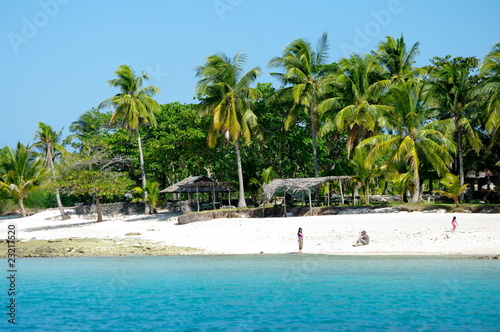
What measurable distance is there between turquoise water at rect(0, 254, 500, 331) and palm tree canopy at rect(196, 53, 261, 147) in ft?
49.9

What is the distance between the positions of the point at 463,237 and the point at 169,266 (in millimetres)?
11773

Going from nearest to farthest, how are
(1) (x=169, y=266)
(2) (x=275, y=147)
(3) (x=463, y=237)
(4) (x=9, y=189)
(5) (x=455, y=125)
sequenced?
(1) (x=169, y=266)
(3) (x=463, y=237)
(5) (x=455, y=125)
(2) (x=275, y=147)
(4) (x=9, y=189)

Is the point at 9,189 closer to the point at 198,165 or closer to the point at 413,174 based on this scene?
the point at 198,165

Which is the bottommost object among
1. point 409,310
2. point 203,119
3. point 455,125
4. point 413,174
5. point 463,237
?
point 409,310

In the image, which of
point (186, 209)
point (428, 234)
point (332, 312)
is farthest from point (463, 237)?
point (186, 209)

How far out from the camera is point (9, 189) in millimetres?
46781

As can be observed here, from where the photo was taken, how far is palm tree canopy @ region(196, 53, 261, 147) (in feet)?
118

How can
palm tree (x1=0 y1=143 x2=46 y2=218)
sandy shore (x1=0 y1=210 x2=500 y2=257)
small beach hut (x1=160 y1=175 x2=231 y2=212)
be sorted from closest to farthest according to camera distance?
1. sandy shore (x1=0 y1=210 x2=500 y2=257)
2. small beach hut (x1=160 y1=175 x2=231 y2=212)
3. palm tree (x1=0 y1=143 x2=46 y2=218)

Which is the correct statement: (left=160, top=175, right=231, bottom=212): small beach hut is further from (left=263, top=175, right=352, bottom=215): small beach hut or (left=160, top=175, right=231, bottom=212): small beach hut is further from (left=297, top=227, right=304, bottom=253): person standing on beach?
(left=297, top=227, right=304, bottom=253): person standing on beach

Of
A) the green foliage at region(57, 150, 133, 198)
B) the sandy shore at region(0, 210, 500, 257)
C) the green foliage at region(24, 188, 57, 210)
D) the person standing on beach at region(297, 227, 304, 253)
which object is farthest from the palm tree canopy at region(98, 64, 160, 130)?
the person standing on beach at region(297, 227, 304, 253)

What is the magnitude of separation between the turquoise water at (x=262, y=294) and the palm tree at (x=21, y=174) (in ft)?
84.8

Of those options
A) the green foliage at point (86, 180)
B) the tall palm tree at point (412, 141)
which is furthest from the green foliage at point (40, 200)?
the tall palm tree at point (412, 141)

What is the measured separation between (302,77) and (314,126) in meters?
3.46

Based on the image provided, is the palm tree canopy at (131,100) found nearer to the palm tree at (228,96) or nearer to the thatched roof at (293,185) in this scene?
the palm tree at (228,96)
